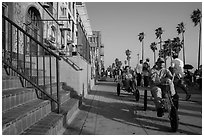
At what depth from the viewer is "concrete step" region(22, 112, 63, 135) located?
3594 mm

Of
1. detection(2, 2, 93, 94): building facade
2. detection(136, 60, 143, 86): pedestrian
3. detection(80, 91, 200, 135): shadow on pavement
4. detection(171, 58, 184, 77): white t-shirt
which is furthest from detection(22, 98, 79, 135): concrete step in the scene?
detection(136, 60, 143, 86): pedestrian

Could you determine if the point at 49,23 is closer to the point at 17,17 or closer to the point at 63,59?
the point at 17,17

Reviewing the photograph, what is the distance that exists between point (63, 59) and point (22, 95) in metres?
3.57

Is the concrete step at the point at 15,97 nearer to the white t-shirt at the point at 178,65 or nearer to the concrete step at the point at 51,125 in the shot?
the concrete step at the point at 51,125

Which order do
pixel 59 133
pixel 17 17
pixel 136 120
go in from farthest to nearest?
pixel 17 17, pixel 136 120, pixel 59 133

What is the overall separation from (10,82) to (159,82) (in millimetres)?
3719

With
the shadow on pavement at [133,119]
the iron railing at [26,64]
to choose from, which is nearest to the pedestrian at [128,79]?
the shadow on pavement at [133,119]

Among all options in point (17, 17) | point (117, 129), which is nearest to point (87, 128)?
point (117, 129)

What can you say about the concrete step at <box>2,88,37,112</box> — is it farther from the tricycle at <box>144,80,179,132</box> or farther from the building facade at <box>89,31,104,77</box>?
the building facade at <box>89,31,104,77</box>

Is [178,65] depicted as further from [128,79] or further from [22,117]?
[22,117]

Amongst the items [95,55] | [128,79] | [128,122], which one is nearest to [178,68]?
[128,79]

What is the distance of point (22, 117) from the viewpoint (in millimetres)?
3584

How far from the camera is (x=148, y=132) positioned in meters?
4.68

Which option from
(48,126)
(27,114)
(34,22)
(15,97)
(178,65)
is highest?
(34,22)
